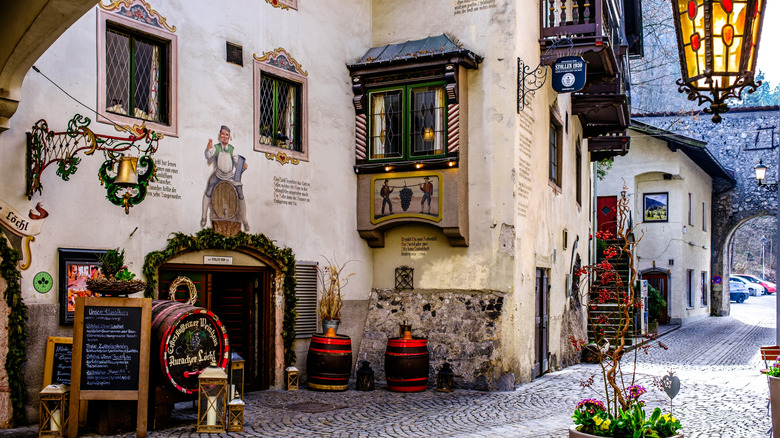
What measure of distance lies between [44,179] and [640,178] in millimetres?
25422

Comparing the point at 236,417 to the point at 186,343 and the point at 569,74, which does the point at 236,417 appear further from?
the point at 569,74

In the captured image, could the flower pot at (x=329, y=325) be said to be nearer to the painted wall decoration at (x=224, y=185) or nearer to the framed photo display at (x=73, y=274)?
the painted wall decoration at (x=224, y=185)

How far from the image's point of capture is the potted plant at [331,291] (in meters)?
12.9

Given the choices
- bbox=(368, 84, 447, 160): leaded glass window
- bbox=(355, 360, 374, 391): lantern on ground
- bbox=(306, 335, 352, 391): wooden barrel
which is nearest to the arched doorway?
bbox=(306, 335, 352, 391): wooden barrel

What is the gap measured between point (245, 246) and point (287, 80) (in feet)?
9.23

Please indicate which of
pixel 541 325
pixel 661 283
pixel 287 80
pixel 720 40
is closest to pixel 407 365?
pixel 541 325

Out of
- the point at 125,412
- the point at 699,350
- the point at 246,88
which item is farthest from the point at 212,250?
the point at 699,350

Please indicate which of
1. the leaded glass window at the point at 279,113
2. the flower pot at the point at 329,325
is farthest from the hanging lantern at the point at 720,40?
the flower pot at the point at 329,325

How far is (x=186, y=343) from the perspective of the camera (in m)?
9.02

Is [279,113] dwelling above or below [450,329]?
above

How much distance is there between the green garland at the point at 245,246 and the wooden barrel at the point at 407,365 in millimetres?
1530

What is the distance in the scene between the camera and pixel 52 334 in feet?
30.6

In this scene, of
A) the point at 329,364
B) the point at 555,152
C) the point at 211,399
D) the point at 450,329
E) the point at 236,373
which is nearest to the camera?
the point at 211,399

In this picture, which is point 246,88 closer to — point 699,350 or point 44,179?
point 44,179
